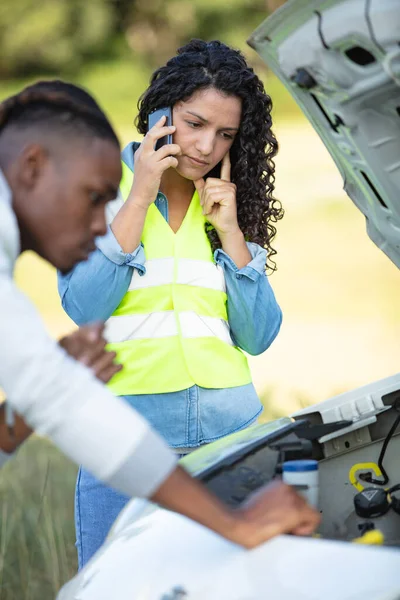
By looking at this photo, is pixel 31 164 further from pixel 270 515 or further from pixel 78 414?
pixel 270 515

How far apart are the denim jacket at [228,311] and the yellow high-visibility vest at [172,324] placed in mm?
29

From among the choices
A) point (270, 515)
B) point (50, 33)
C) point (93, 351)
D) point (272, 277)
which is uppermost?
point (50, 33)

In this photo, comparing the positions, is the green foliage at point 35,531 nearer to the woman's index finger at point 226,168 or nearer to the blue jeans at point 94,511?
the blue jeans at point 94,511

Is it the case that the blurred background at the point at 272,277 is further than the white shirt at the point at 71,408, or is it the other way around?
the blurred background at the point at 272,277

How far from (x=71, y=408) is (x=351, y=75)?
91 cm

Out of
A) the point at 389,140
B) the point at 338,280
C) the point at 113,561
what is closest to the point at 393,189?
the point at 389,140

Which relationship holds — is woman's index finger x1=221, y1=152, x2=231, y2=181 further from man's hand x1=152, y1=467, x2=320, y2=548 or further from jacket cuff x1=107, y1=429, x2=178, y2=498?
jacket cuff x1=107, y1=429, x2=178, y2=498

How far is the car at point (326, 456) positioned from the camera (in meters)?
1.73

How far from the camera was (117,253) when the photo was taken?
8.30ft

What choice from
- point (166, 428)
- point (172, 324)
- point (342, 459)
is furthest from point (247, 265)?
point (342, 459)

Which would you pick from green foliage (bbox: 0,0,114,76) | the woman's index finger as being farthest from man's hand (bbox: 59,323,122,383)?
green foliage (bbox: 0,0,114,76)

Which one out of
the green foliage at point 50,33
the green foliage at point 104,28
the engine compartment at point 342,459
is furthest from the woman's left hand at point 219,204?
the green foliage at point 50,33

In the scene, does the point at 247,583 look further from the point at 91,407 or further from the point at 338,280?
the point at 338,280

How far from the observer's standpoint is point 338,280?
36.6 ft
